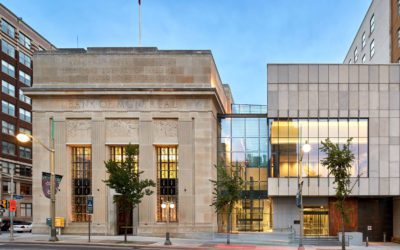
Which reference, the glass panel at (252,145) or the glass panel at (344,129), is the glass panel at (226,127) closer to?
the glass panel at (252,145)

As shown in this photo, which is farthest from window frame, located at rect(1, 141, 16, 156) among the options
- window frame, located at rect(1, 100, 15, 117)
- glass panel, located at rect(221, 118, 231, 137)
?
glass panel, located at rect(221, 118, 231, 137)

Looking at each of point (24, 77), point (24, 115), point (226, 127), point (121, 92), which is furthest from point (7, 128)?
point (226, 127)

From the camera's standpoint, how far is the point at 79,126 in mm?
38875

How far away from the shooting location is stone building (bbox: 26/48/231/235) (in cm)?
3806

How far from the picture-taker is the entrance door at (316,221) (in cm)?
4066

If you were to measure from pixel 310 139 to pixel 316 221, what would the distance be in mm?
8268

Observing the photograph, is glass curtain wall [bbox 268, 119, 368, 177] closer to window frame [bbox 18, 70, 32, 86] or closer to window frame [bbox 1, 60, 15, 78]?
window frame [bbox 1, 60, 15, 78]

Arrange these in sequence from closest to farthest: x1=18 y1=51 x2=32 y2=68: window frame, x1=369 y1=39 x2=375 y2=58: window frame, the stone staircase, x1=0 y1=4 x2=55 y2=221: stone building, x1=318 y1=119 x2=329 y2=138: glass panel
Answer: the stone staircase → x1=318 y1=119 x2=329 y2=138: glass panel → x1=369 y1=39 x2=375 y2=58: window frame → x1=0 y1=4 x2=55 y2=221: stone building → x1=18 y1=51 x2=32 y2=68: window frame

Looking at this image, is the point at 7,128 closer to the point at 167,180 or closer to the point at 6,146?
the point at 6,146

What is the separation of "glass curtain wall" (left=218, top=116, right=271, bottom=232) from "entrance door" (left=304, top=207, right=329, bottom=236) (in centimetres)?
373

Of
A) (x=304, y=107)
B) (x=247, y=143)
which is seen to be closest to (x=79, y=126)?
(x=247, y=143)

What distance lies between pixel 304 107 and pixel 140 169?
16.9 metres

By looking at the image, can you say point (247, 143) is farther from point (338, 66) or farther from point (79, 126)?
point (79, 126)

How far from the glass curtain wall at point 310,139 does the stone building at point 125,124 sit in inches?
265
